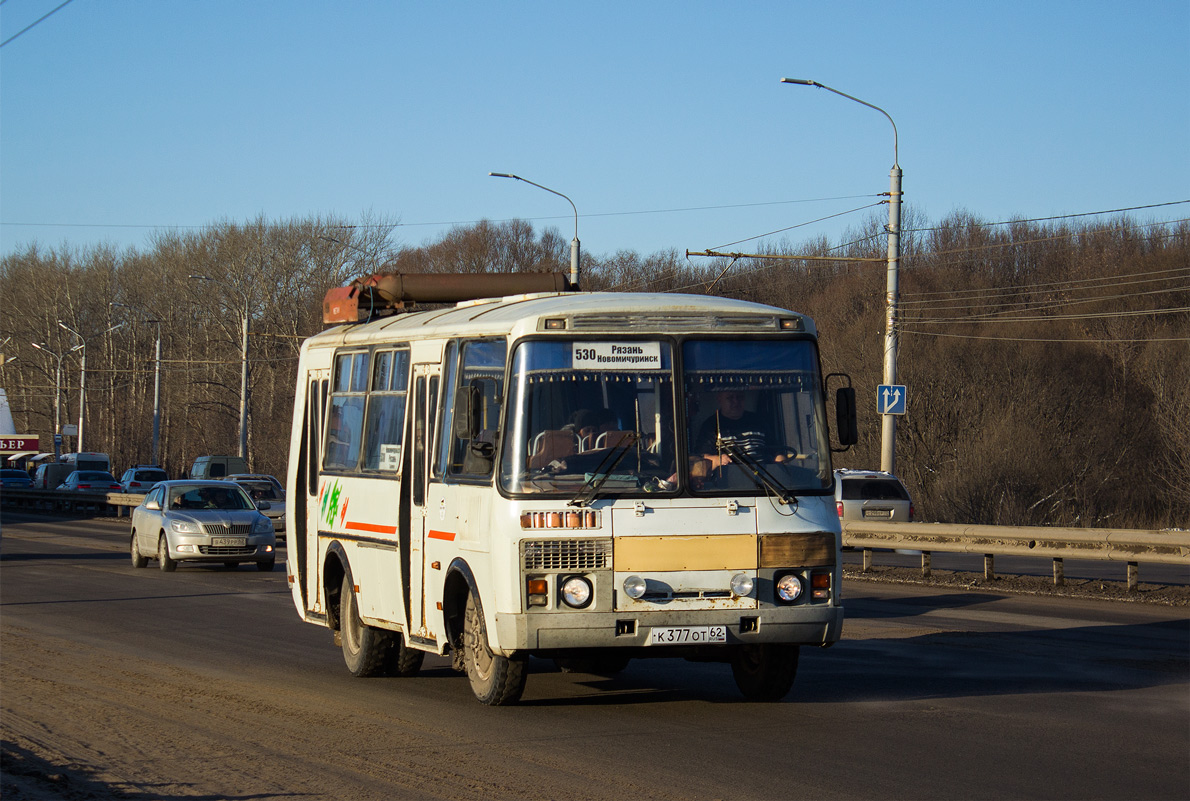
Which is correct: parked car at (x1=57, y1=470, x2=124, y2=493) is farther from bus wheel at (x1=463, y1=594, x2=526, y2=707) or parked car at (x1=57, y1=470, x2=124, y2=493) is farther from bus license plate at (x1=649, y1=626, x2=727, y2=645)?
bus license plate at (x1=649, y1=626, x2=727, y2=645)

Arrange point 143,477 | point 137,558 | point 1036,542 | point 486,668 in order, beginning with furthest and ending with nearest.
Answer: point 143,477, point 137,558, point 1036,542, point 486,668

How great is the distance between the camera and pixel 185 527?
24.6 m

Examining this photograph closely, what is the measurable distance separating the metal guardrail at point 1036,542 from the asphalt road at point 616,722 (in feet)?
6.76

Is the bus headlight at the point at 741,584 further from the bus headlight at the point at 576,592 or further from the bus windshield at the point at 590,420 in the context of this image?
the bus headlight at the point at 576,592

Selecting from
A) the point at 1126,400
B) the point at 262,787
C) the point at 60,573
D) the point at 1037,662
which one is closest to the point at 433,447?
the point at 262,787

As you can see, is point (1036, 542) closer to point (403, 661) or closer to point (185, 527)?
point (403, 661)

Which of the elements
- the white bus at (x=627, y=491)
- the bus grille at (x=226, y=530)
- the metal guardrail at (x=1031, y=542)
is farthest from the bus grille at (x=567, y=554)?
the bus grille at (x=226, y=530)

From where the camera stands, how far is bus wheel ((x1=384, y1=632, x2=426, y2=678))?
461 inches

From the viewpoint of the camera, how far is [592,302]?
953 cm

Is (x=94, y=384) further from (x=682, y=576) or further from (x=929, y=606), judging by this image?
(x=682, y=576)

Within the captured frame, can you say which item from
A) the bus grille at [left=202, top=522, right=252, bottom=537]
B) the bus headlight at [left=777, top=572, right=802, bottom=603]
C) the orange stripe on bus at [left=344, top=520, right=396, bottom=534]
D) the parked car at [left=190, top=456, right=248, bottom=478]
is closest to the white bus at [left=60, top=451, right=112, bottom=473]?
the parked car at [left=190, top=456, right=248, bottom=478]

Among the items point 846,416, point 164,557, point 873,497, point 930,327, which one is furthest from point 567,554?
point 930,327

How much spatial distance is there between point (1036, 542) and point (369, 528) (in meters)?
11.1

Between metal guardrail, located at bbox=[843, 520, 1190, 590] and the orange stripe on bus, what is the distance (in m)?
10.3
